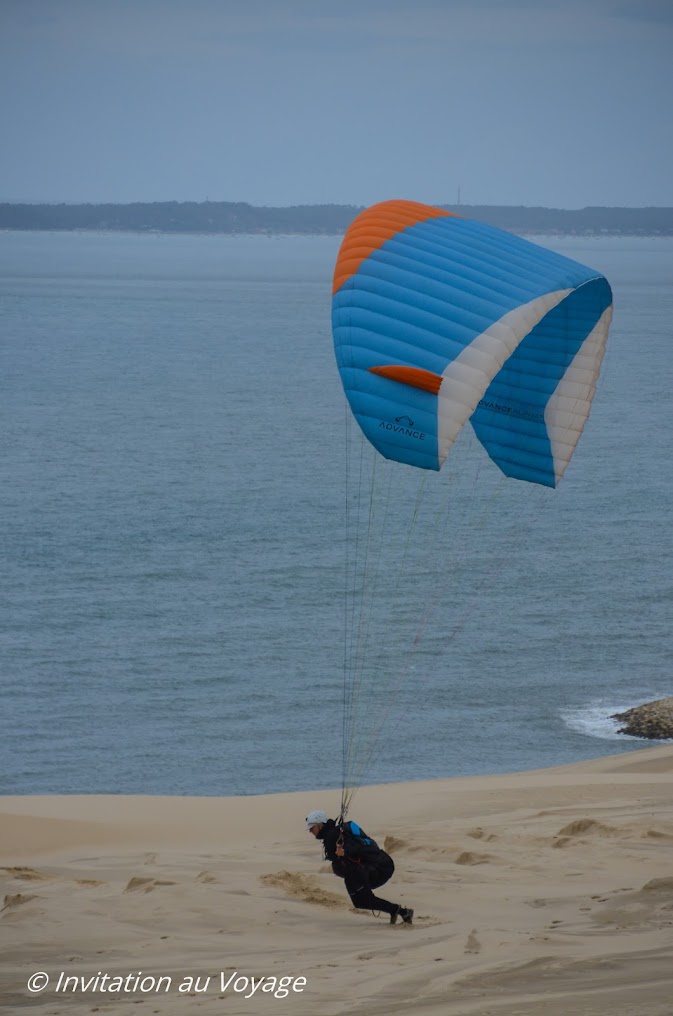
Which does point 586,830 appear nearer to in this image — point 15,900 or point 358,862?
point 358,862

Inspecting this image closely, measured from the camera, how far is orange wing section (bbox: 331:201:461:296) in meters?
14.1

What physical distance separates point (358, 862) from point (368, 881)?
7.0 inches

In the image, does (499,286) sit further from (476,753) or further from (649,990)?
(476,753)

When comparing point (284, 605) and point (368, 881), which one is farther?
point (284, 605)

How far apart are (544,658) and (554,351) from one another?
15133mm

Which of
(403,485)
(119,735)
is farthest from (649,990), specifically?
(403,485)

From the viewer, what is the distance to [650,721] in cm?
2475

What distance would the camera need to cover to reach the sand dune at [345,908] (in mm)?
8938

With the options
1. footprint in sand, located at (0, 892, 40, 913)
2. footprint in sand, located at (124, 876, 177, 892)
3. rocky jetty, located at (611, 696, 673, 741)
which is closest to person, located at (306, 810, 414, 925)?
footprint in sand, located at (124, 876, 177, 892)

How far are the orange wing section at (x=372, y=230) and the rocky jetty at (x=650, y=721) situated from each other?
41.2ft

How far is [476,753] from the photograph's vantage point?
23.8 metres

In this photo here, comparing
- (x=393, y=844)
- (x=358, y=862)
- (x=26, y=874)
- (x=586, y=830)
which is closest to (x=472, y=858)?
(x=393, y=844)

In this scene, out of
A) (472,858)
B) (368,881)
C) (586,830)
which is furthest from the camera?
(586,830)

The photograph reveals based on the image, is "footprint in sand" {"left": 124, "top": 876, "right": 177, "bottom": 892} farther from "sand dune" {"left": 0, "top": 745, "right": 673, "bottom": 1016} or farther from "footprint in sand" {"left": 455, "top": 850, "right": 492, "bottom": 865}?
"footprint in sand" {"left": 455, "top": 850, "right": 492, "bottom": 865}
